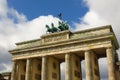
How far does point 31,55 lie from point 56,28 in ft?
24.1

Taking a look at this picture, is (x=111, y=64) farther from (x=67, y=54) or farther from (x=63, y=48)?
(x=63, y=48)

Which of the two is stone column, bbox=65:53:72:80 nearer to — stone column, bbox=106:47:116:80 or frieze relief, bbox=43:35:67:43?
frieze relief, bbox=43:35:67:43

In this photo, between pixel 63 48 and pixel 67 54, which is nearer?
pixel 67 54

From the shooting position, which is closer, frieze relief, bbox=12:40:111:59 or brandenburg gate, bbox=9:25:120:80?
brandenburg gate, bbox=9:25:120:80

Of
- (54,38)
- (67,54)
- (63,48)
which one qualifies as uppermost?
(54,38)

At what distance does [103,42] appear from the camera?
37.6 m

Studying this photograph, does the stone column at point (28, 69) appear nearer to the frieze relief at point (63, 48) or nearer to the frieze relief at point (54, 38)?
the frieze relief at point (63, 48)

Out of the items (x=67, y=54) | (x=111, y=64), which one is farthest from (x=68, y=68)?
(x=111, y=64)

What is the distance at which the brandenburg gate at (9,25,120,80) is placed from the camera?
3747 centimetres

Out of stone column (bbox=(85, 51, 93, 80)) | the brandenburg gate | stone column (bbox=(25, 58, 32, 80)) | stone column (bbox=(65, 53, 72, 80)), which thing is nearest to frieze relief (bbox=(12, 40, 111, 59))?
the brandenburg gate

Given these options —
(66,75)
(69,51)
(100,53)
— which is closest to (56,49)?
(69,51)

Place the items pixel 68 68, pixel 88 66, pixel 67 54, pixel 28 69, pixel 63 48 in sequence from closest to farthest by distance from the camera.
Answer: pixel 88 66
pixel 68 68
pixel 67 54
pixel 63 48
pixel 28 69

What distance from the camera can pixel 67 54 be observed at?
4009 cm

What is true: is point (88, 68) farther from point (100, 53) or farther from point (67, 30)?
point (67, 30)
